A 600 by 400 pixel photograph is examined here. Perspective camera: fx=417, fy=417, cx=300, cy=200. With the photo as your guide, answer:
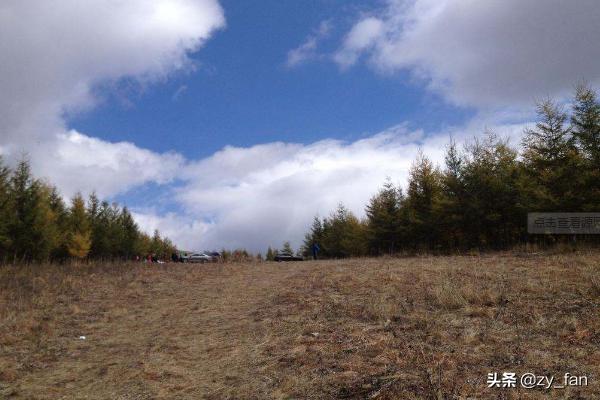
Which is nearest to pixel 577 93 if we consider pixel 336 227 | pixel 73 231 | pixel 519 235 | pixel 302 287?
pixel 519 235

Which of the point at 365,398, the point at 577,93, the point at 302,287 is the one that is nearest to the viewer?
the point at 365,398

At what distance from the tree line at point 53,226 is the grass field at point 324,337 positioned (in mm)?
17806

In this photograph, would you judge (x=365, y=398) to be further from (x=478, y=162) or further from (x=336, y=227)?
(x=336, y=227)

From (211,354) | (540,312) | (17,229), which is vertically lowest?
(211,354)

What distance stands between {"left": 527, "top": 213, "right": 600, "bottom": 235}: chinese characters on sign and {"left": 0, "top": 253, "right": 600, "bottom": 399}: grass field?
10932 mm

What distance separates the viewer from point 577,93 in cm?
2494

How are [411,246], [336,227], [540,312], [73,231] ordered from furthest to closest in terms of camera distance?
[336,227], [73,231], [411,246], [540,312]

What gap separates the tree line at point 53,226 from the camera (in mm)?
36781

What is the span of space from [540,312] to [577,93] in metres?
22.0

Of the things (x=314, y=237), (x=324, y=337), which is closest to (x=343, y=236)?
(x=314, y=237)

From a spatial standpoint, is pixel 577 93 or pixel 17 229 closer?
pixel 577 93

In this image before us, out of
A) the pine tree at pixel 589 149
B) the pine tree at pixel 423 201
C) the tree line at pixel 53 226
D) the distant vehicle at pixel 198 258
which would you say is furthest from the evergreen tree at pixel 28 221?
the pine tree at pixel 589 149

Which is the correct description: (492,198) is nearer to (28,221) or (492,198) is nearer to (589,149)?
(589,149)

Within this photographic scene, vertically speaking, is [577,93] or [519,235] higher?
[577,93]
